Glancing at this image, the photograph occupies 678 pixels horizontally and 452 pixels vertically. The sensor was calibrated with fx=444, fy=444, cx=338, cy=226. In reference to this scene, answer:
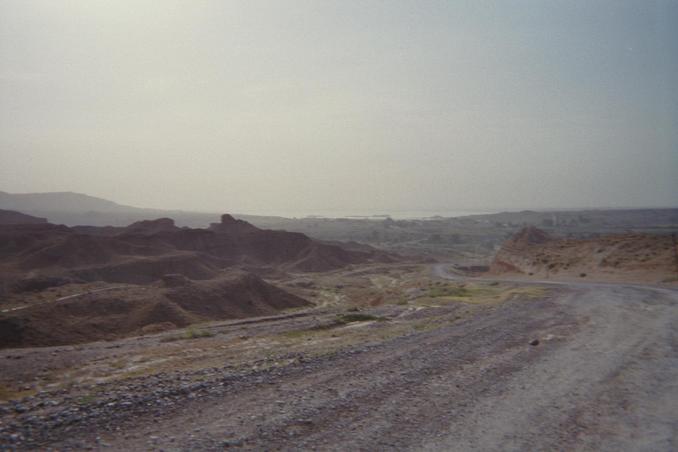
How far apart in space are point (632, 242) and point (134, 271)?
2062 inches

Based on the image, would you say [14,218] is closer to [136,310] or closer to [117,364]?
[136,310]

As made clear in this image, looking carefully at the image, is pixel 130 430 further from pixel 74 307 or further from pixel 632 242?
pixel 632 242

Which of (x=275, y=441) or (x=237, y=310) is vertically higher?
(x=275, y=441)

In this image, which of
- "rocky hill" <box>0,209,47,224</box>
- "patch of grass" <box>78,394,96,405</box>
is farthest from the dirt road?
"rocky hill" <box>0,209,47,224</box>

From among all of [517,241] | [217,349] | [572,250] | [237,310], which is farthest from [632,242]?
[217,349]

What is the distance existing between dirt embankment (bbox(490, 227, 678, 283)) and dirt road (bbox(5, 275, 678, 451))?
27141 mm

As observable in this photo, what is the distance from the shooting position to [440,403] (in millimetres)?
8430

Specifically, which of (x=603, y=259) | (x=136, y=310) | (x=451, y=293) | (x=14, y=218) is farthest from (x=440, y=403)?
(x=14, y=218)

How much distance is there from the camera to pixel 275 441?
6824mm

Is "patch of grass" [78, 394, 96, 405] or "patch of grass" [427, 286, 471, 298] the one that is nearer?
"patch of grass" [78, 394, 96, 405]

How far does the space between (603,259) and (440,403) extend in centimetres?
4106

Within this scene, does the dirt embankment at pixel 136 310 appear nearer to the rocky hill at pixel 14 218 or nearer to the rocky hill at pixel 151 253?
the rocky hill at pixel 151 253

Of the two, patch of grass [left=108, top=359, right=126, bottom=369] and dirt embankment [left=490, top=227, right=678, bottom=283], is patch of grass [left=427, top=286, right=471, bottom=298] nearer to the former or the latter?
dirt embankment [left=490, top=227, right=678, bottom=283]

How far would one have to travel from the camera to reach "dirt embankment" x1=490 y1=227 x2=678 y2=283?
36.2 metres
